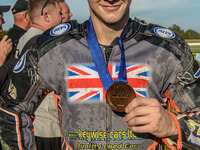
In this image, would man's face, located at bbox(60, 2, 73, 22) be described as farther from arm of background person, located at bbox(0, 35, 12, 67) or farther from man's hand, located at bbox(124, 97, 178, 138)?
man's hand, located at bbox(124, 97, 178, 138)

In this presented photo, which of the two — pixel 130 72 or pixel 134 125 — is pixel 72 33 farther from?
pixel 134 125

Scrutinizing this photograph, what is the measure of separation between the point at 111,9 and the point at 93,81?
0.57 meters

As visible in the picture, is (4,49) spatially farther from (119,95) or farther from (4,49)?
(119,95)

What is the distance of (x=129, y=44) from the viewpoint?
1.88 m

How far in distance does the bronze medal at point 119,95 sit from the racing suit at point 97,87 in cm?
12

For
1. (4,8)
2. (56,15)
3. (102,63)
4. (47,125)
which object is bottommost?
(47,125)

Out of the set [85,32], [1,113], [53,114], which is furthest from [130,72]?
[53,114]

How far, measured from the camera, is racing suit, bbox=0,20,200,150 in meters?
1.77

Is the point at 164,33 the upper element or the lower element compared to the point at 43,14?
upper

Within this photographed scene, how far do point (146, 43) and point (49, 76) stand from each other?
0.83 metres

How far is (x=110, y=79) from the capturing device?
1737 millimetres

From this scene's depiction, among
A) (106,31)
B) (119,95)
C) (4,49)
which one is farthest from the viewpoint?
(4,49)

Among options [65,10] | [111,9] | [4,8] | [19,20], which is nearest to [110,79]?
[111,9]

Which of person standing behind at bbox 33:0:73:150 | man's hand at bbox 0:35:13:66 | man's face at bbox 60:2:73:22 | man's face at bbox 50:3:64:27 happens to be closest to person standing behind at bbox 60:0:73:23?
man's face at bbox 60:2:73:22
